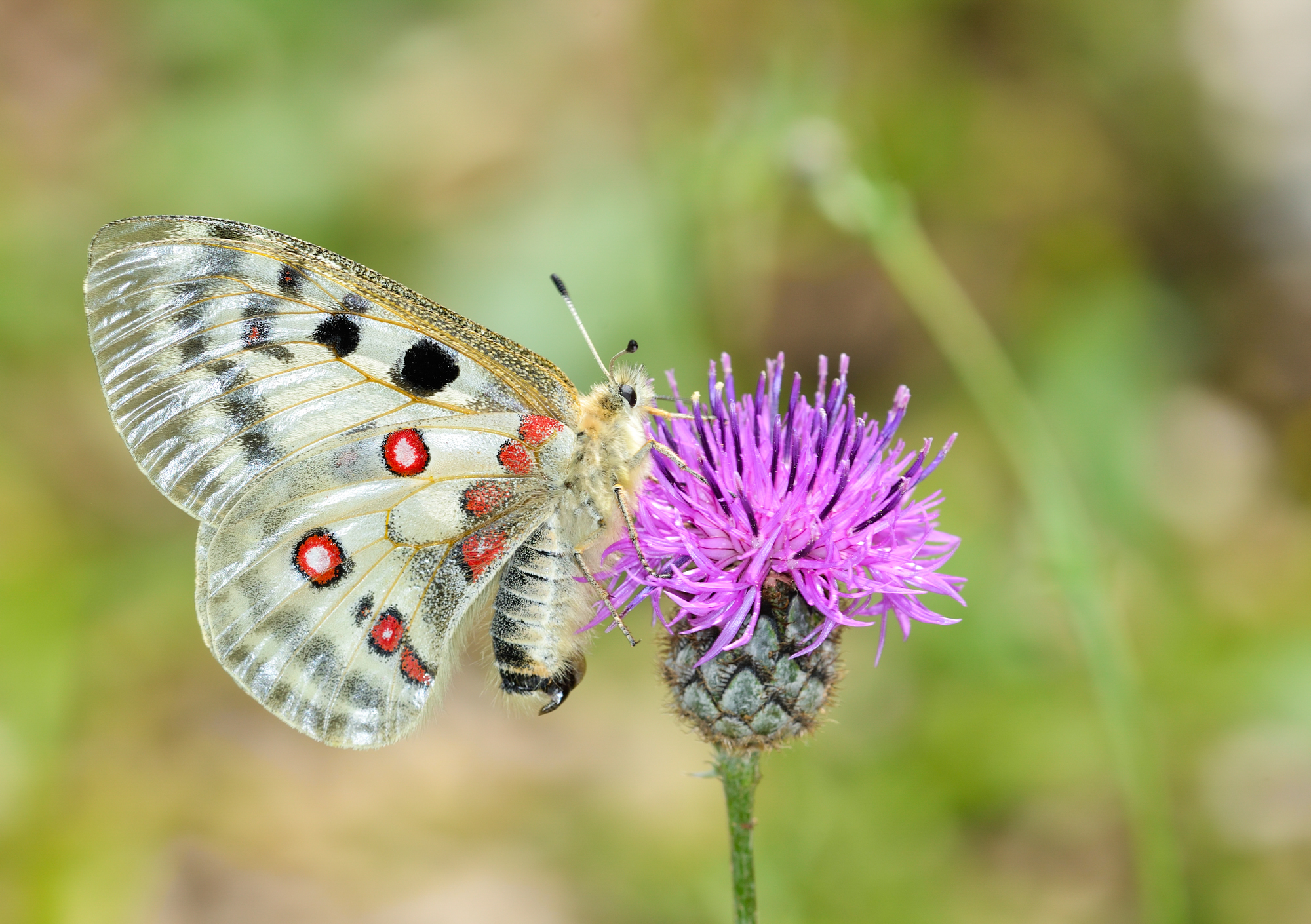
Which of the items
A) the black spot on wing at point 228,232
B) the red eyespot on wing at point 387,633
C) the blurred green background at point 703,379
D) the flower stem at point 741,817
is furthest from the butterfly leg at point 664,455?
the blurred green background at point 703,379

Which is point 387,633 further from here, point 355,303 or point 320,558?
point 355,303

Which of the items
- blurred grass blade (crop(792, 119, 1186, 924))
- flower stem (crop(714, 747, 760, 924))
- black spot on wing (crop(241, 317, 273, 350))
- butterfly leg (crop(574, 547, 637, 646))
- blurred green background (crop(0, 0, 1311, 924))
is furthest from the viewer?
blurred green background (crop(0, 0, 1311, 924))

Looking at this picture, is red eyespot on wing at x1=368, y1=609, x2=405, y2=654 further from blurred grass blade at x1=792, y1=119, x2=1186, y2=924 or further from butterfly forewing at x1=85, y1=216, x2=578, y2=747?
blurred grass blade at x1=792, y1=119, x2=1186, y2=924

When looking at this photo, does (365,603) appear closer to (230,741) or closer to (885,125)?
(230,741)

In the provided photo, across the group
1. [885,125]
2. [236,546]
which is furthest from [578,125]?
[236,546]

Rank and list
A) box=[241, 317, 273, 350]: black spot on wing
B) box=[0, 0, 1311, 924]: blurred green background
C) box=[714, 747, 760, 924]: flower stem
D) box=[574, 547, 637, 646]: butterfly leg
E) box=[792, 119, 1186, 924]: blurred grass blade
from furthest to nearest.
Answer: box=[0, 0, 1311, 924]: blurred green background → box=[792, 119, 1186, 924]: blurred grass blade → box=[241, 317, 273, 350]: black spot on wing → box=[574, 547, 637, 646]: butterfly leg → box=[714, 747, 760, 924]: flower stem

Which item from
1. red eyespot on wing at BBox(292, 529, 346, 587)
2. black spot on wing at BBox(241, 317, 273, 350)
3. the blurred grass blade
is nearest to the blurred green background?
the blurred grass blade

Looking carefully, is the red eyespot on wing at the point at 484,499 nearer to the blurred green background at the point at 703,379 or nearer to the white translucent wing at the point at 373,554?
the white translucent wing at the point at 373,554
